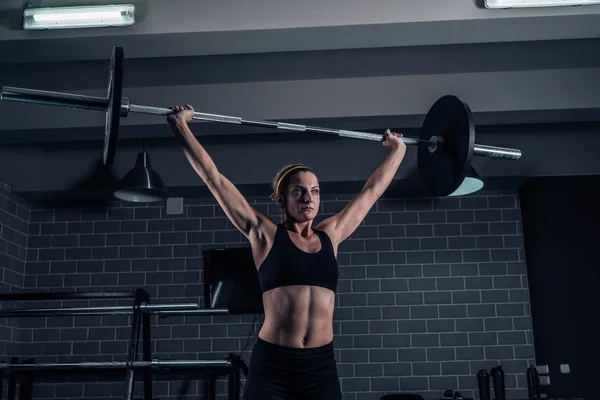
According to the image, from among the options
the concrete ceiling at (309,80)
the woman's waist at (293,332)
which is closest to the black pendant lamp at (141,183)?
the concrete ceiling at (309,80)

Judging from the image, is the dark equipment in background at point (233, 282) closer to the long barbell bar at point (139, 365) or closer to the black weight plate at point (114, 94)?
the long barbell bar at point (139, 365)

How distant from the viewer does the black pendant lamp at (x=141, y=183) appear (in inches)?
205

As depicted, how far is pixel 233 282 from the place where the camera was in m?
5.99

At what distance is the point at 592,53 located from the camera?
4.48 m

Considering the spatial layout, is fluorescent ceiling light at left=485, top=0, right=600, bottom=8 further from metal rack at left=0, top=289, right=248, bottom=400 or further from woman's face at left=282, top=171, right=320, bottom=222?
metal rack at left=0, top=289, right=248, bottom=400

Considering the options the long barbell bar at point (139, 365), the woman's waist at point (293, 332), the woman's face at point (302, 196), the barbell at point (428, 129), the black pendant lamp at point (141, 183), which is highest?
the black pendant lamp at point (141, 183)

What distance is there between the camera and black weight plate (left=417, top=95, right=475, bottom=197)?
3018 millimetres

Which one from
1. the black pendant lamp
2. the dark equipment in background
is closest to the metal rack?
the black pendant lamp

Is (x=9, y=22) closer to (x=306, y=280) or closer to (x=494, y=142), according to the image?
(x=306, y=280)

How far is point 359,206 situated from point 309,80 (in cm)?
215

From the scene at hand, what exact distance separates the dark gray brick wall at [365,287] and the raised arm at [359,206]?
325 cm

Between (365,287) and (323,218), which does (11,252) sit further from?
(365,287)

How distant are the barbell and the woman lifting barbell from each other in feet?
0.72

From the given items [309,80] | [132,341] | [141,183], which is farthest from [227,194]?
[141,183]
